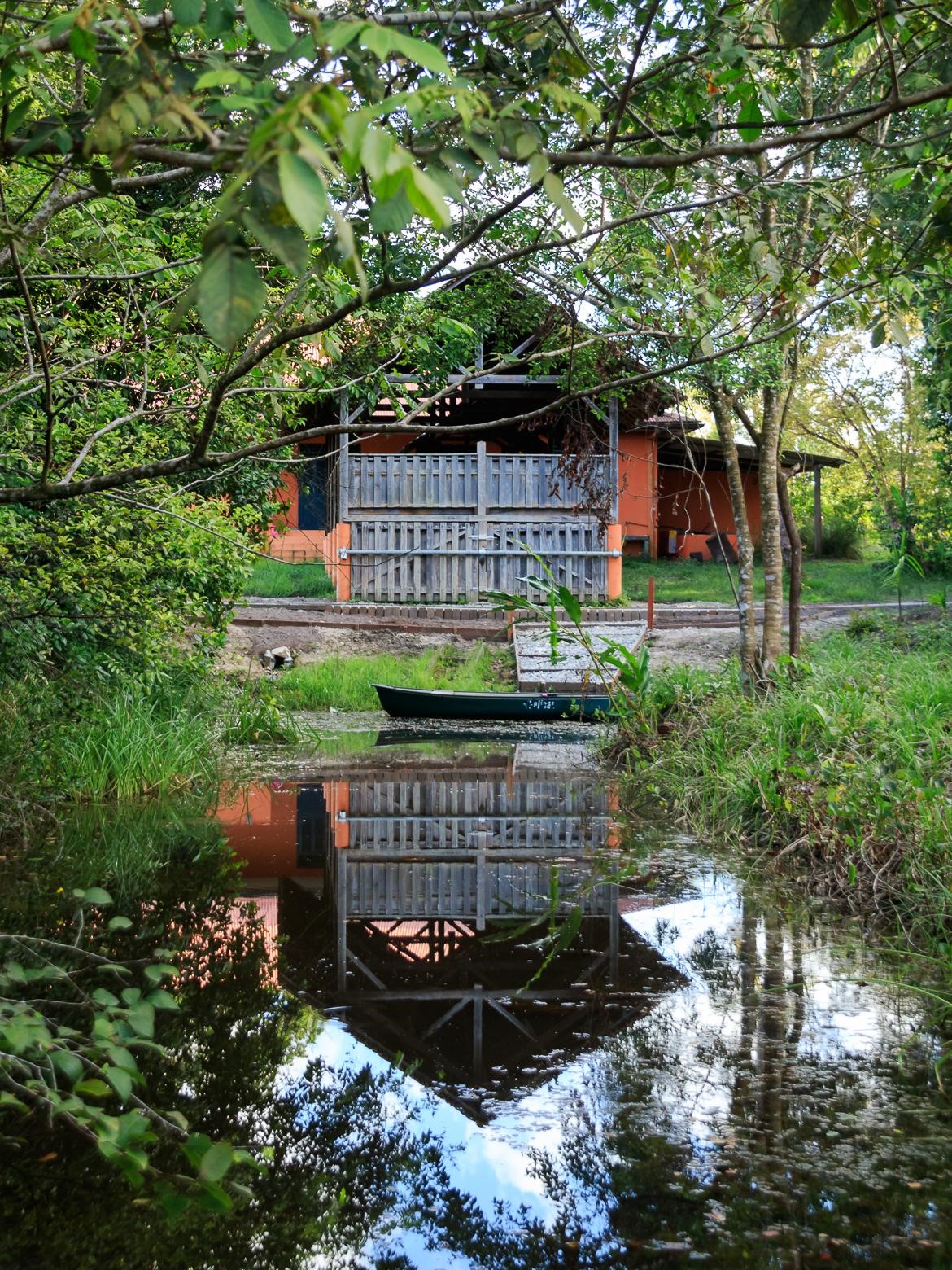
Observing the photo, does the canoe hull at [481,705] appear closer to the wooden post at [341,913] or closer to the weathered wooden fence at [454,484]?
the wooden post at [341,913]

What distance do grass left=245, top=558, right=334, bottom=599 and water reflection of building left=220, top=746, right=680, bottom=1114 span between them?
10.9 metres

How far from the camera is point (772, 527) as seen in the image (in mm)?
8680

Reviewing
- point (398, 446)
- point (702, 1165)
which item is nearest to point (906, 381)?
point (398, 446)

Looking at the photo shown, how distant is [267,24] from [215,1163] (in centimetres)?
163

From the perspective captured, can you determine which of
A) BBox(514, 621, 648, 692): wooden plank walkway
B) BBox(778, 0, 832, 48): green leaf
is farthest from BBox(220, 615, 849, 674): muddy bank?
BBox(778, 0, 832, 48): green leaf

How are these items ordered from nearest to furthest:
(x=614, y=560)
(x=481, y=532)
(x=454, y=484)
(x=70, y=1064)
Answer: (x=70, y=1064), (x=481, y=532), (x=454, y=484), (x=614, y=560)

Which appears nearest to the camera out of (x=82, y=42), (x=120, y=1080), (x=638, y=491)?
(x=82, y=42)

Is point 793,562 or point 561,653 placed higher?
point 793,562

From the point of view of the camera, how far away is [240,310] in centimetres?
131

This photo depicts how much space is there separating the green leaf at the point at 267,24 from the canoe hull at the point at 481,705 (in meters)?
10.5

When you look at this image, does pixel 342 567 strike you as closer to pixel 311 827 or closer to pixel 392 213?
pixel 311 827

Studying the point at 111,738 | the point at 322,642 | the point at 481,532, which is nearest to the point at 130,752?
the point at 111,738

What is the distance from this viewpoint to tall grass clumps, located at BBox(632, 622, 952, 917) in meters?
4.74

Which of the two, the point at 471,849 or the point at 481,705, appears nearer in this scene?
the point at 471,849
